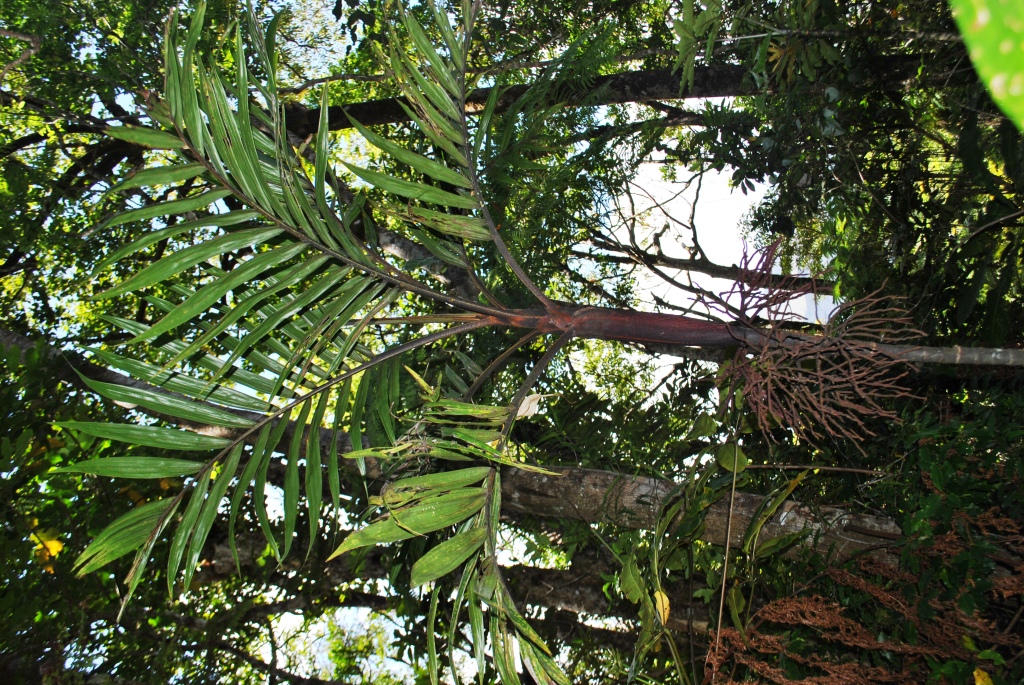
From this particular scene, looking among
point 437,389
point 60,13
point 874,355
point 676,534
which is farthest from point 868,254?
point 60,13

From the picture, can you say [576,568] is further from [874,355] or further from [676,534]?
[874,355]

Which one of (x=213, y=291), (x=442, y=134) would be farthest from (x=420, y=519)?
(x=442, y=134)

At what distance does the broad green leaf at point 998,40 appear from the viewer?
233 millimetres

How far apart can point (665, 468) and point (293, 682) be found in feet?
6.35

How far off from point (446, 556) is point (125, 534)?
625mm

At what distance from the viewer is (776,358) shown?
4.96 ft

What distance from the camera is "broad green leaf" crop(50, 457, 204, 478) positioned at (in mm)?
1254

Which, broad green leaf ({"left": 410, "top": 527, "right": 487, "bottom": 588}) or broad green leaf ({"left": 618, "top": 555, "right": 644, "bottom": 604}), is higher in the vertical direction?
broad green leaf ({"left": 410, "top": 527, "right": 487, "bottom": 588})

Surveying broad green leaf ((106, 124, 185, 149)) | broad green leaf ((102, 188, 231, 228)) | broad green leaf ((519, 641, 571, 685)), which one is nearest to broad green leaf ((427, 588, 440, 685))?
broad green leaf ((519, 641, 571, 685))

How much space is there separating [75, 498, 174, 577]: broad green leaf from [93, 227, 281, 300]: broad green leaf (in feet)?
1.45

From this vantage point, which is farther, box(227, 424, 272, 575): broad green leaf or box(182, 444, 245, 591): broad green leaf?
box(227, 424, 272, 575): broad green leaf

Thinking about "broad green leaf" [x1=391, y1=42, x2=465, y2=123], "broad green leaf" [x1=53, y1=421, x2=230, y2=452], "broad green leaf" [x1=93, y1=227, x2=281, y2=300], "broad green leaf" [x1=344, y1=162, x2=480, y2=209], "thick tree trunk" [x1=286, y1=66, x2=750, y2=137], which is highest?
"thick tree trunk" [x1=286, y1=66, x2=750, y2=137]

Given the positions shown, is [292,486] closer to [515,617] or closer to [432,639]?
[432,639]

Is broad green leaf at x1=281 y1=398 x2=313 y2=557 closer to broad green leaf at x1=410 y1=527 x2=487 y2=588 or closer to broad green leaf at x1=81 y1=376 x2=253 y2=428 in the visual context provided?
broad green leaf at x1=81 y1=376 x2=253 y2=428
